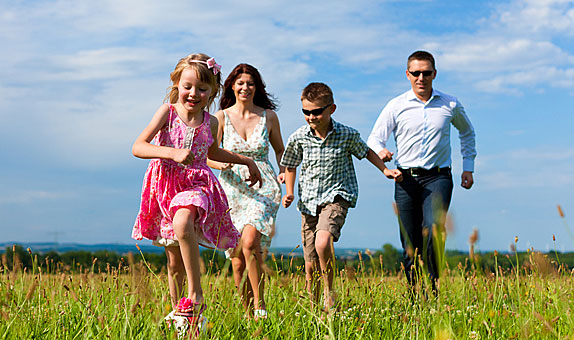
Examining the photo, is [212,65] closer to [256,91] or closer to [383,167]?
[256,91]

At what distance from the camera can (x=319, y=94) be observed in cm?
568

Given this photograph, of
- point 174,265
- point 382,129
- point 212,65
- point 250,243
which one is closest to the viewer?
point 174,265

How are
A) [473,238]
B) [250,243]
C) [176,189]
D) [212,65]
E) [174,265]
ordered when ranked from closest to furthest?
[473,238] < [176,189] < [174,265] < [212,65] < [250,243]

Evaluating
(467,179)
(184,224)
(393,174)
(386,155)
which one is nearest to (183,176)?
(184,224)

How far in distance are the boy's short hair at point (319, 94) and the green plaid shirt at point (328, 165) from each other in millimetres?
274

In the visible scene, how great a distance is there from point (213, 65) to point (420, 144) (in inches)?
108

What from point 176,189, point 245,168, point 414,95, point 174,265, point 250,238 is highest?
point 414,95

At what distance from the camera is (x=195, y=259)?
13.4 feet

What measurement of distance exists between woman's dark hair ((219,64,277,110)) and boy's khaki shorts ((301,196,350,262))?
1.33 metres

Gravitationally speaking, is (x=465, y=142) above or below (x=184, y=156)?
above

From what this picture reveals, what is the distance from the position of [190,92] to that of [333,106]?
1.79 meters

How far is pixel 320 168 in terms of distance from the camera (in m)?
5.77

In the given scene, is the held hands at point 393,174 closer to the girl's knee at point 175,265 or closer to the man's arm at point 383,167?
the man's arm at point 383,167

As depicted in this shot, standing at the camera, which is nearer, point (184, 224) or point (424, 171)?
point (184, 224)
